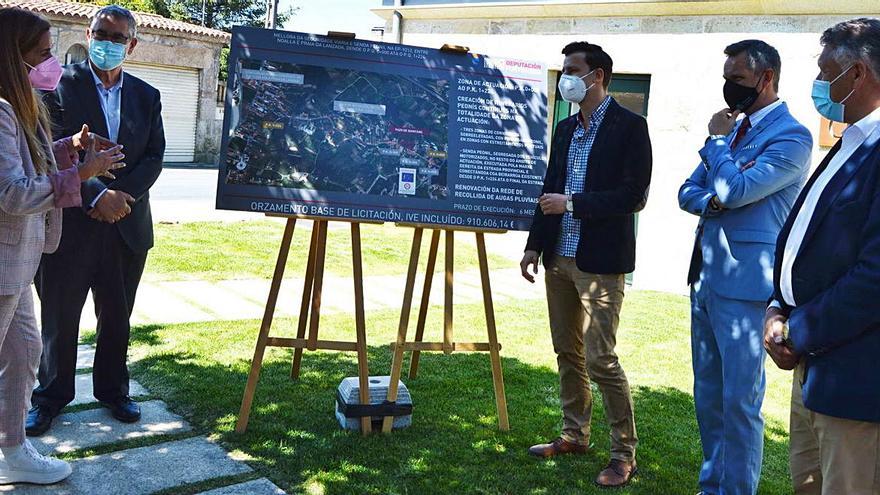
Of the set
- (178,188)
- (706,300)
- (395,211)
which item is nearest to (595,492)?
(706,300)

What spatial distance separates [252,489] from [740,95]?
9.63ft

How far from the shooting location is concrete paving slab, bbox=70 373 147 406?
495 centimetres

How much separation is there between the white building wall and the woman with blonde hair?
6461 millimetres

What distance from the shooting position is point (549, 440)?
493 centimetres

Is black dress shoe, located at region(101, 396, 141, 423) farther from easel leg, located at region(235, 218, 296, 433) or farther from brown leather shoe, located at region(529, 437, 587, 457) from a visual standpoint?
brown leather shoe, located at region(529, 437, 587, 457)

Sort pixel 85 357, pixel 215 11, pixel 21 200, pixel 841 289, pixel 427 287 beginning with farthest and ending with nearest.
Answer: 1. pixel 215 11
2. pixel 85 357
3. pixel 427 287
4. pixel 21 200
5. pixel 841 289

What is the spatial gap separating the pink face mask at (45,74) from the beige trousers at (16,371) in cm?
94

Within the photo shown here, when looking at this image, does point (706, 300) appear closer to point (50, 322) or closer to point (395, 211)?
point (395, 211)

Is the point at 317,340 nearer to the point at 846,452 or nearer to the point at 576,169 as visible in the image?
the point at 576,169

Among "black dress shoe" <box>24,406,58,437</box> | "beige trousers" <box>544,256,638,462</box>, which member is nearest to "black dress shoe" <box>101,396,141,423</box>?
"black dress shoe" <box>24,406,58,437</box>

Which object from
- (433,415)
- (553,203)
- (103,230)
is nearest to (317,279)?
(433,415)

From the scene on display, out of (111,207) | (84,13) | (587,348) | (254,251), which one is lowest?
(254,251)

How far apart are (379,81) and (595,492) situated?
263cm

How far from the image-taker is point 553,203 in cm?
430
